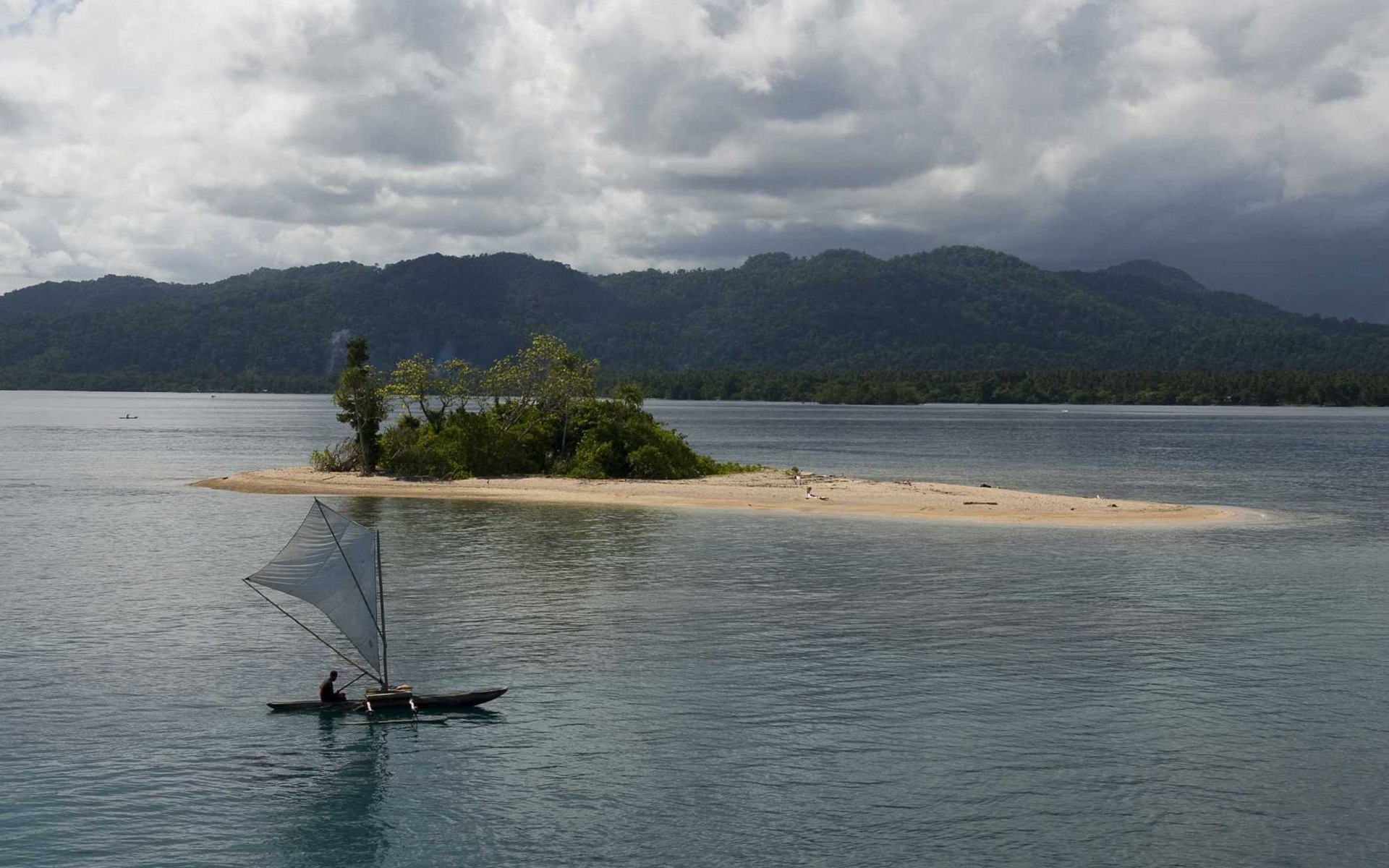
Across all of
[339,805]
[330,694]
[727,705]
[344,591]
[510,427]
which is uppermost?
[510,427]

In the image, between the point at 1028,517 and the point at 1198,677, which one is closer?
the point at 1198,677

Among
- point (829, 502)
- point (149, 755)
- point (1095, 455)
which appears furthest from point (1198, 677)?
point (1095, 455)

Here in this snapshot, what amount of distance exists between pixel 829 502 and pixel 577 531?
17617 mm

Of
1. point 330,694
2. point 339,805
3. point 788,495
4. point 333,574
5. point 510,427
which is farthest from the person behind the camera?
point 510,427

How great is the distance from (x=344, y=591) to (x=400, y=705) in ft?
9.52

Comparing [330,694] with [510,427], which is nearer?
[330,694]

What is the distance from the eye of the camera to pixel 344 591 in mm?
27828

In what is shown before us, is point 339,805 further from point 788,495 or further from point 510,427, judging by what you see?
point 510,427

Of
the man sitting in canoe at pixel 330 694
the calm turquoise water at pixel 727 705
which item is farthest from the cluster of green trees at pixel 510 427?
the man sitting in canoe at pixel 330 694

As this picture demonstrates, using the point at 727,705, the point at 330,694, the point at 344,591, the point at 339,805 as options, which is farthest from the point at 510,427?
the point at 339,805

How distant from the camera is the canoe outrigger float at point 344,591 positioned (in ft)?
88.7

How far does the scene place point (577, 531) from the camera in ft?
195

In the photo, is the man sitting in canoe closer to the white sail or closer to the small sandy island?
the white sail

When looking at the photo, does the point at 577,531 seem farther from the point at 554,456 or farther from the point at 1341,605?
the point at 1341,605
